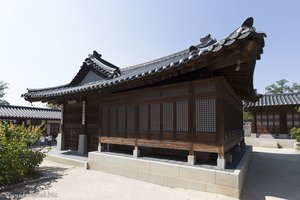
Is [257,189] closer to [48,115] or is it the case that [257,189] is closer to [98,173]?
[98,173]

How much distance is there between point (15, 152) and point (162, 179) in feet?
17.9

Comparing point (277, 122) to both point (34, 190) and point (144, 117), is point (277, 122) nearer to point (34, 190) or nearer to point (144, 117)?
point (144, 117)

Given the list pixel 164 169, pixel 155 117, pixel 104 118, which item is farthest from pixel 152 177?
pixel 104 118

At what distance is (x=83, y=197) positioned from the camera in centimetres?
680

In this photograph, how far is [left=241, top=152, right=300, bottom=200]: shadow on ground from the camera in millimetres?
7034

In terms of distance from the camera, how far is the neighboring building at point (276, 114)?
2094 cm

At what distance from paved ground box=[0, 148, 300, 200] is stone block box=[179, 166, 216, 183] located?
0.40 m

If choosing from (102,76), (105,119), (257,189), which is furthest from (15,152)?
(257,189)

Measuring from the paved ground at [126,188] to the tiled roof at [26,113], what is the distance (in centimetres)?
2054

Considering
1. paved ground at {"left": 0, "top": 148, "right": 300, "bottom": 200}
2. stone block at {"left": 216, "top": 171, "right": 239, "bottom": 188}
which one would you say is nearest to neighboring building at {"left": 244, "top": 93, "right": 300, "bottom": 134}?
paved ground at {"left": 0, "top": 148, "right": 300, "bottom": 200}

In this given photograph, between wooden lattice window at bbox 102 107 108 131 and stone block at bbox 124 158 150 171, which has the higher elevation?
wooden lattice window at bbox 102 107 108 131

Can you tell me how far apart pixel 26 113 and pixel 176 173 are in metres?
27.8

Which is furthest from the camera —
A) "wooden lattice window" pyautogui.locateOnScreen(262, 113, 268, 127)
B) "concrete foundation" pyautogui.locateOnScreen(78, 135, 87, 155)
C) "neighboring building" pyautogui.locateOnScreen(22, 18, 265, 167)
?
"wooden lattice window" pyautogui.locateOnScreen(262, 113, 268, 127)

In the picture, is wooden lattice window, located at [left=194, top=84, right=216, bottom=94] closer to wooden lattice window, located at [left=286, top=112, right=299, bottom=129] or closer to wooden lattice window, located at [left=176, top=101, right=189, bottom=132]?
wooden lattice window, located at [left=176, top=101, right=189, bottom=132]
